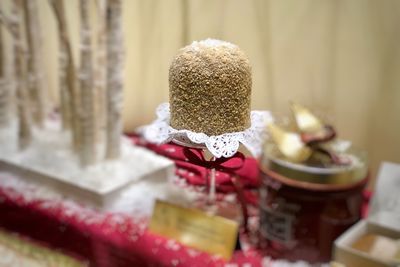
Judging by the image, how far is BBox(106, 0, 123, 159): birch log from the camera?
2.61 feet

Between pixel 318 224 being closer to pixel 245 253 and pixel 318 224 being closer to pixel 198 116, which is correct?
pixel 245 253

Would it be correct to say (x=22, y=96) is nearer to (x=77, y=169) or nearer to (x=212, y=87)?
(x=77, y=169)

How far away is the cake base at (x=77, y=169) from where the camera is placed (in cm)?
83

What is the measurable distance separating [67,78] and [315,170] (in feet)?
1.65

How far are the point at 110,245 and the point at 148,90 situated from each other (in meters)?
0.31

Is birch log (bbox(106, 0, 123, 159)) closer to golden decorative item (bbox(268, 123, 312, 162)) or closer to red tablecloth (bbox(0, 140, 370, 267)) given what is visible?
red tablecloth (bbox(0, 140, 370, 267))

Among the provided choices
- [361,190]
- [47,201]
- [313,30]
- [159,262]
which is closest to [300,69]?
[313,30]

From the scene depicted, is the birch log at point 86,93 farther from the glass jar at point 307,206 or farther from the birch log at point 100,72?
the glass jar at point 307,206

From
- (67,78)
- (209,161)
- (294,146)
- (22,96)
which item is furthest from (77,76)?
(209,161)

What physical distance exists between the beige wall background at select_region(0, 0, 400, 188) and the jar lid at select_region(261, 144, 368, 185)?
68 mm

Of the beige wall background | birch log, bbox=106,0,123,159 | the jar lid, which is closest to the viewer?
the beige wall background

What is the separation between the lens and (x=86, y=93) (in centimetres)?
86

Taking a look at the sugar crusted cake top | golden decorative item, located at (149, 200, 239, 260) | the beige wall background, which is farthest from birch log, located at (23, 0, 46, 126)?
the sugar crusted cake top

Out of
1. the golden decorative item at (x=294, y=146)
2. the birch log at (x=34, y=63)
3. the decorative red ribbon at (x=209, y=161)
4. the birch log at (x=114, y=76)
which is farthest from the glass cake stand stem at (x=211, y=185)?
the birch log at (x=34, y=63)
